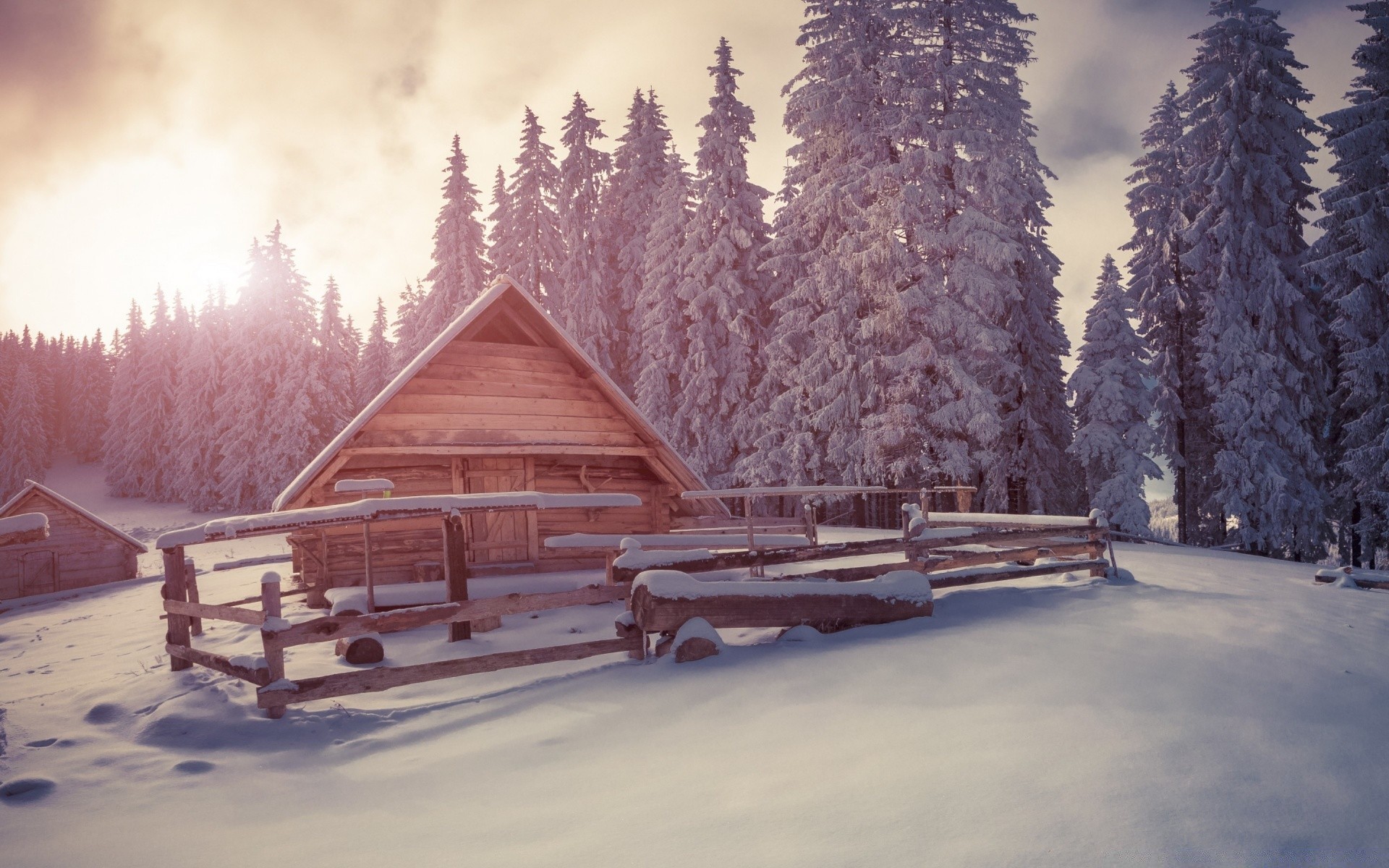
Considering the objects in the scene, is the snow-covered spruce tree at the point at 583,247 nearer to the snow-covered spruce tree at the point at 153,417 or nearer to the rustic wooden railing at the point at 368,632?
the rustic wooden railing at the point at 368,632

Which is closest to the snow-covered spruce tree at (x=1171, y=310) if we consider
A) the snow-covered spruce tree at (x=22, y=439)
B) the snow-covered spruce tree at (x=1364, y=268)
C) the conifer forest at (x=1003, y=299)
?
the conifer forest at (x=1003, y=299)

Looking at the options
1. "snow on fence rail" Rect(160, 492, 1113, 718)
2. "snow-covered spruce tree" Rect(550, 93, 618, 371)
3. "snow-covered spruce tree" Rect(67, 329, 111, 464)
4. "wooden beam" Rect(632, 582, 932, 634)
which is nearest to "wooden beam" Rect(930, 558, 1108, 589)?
"snow on fence rail" Rect(160, 492, 1113, 718)

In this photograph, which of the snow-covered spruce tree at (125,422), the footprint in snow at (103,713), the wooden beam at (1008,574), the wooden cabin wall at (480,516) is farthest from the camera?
the snow-covered spruce tree at (125,422)

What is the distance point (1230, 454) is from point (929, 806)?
84.2ft

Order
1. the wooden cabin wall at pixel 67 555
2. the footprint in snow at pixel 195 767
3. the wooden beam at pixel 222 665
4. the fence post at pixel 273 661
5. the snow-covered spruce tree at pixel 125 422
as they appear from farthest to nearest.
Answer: the snow-covered spruce tree at pixel 125 422, the wooden cabin wall at pixel 67 555, the wooden beam at pixel 222 665, the fence post at pixel 273 661, the footprint in snow at pixel 195 767

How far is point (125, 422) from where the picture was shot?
209ft

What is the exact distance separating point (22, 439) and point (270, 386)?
41647mm

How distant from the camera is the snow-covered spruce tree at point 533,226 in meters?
36.5

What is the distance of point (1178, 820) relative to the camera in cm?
380

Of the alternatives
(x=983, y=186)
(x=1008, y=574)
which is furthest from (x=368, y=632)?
(x=983, y=186)

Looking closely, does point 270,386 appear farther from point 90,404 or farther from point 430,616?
point 90,404

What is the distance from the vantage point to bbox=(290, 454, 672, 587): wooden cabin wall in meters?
13.7

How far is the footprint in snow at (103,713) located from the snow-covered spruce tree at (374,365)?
152 ft

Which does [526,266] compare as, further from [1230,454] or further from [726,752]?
[726,752]
